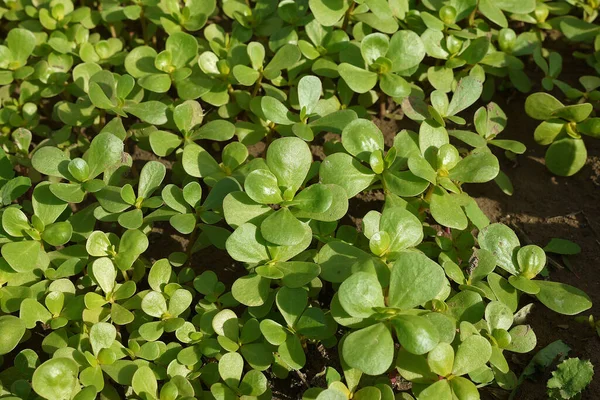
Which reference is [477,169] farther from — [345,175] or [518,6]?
[518,6]

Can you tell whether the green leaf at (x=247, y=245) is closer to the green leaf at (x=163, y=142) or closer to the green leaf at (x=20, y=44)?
the green leaf at (x=163, y=142)

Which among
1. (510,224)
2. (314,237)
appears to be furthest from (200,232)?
(510,224)

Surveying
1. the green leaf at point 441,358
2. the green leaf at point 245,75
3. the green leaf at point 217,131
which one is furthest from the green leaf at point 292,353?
the green leaf at point 245,75

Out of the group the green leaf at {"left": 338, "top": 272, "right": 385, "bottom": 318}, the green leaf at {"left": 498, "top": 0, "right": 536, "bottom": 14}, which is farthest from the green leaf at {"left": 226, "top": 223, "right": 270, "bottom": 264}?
the green leaf at {"left": 498, "top": 0, "right": 536, "bottom": 14}

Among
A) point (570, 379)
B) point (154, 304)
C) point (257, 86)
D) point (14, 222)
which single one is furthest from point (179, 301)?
point (570, 379)

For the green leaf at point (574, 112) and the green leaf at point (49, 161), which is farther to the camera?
the green leaf at point (574, 112)

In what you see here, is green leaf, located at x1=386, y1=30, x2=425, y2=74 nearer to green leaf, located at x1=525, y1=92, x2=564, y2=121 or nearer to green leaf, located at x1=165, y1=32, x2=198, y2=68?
green leaf, located at x1=525, y1=92, x2=564, y2=121
